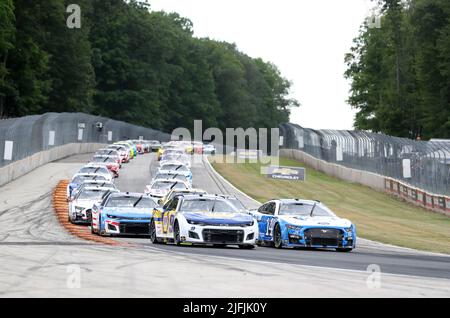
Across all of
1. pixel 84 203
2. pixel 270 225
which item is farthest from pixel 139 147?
pixel 270 225

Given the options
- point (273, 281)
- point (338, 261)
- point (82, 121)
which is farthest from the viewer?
point (82, 121)

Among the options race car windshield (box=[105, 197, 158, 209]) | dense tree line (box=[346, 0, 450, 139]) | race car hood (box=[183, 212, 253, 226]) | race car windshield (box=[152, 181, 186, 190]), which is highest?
dense tree line (box=[346, 0, 450, 139])

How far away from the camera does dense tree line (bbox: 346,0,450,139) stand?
8294 centimetres

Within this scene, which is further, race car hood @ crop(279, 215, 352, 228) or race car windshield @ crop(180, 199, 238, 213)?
race car hood @ crop(279, 215, 352, 228)

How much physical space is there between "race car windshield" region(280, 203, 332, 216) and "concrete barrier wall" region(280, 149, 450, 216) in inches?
715

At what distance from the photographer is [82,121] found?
82.4m

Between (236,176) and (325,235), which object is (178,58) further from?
(325,235)

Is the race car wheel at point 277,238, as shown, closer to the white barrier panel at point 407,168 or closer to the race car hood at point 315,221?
the race car hood at point 315,221

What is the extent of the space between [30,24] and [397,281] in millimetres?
85232

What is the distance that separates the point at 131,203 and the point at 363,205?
21.7 metres

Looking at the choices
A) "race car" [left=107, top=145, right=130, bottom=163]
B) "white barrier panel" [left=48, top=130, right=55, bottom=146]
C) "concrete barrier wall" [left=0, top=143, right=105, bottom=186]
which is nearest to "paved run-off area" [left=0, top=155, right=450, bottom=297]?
"concrete barrier wall" [left=0, top=143, right=105, bottom=186]

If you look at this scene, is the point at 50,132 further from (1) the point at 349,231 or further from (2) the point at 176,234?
(1) the point at 349,231

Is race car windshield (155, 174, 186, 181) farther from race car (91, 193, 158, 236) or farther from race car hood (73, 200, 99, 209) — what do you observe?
race car (91, 193, 158, 236)

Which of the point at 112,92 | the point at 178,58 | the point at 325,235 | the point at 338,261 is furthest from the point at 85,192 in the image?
the point at 178,58
